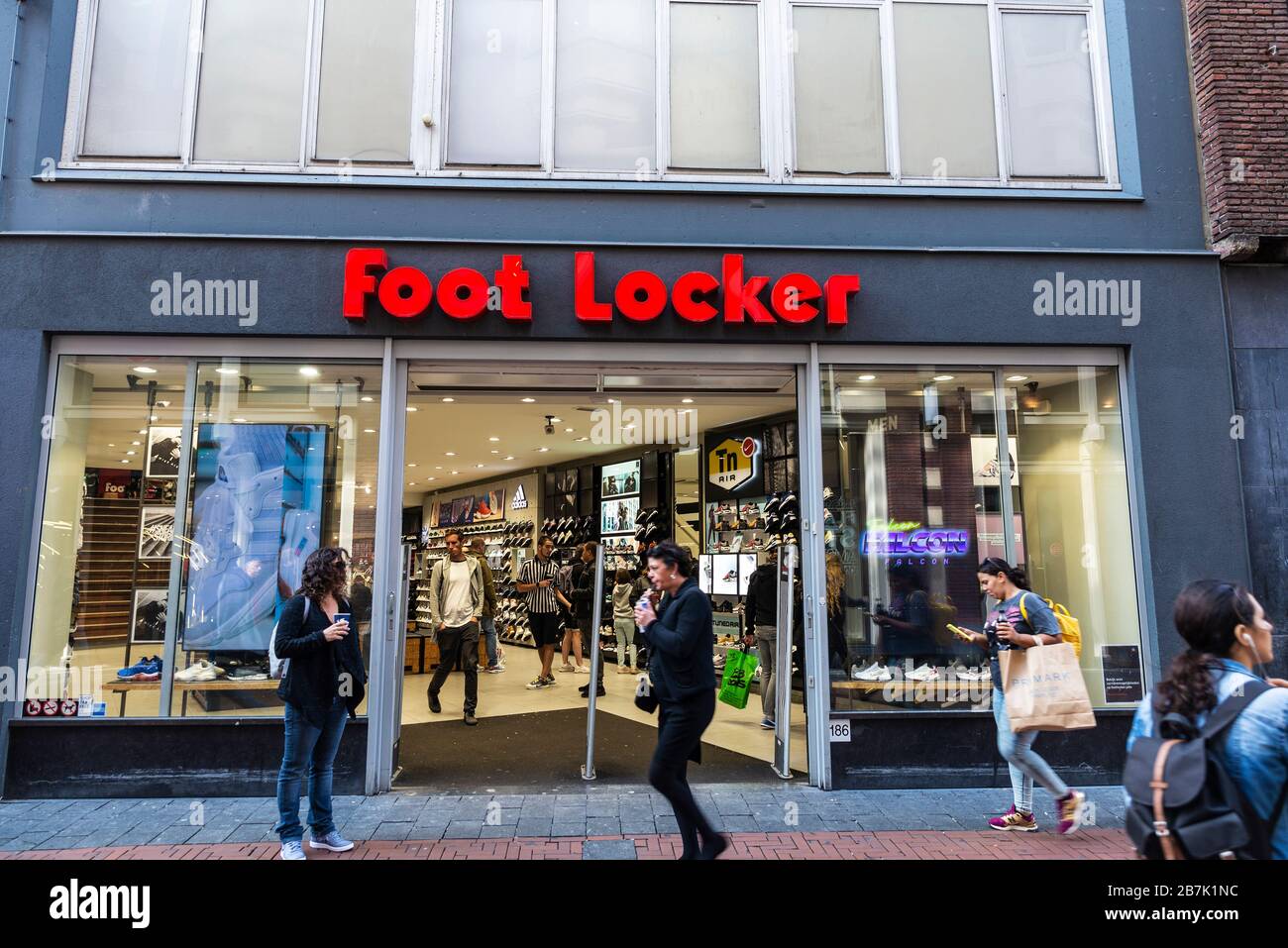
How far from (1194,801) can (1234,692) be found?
1.43 feet

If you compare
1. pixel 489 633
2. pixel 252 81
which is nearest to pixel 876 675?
pixel 489 633

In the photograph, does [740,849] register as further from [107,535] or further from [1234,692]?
[107,535]

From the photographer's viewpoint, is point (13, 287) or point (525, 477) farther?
point (525, 477)

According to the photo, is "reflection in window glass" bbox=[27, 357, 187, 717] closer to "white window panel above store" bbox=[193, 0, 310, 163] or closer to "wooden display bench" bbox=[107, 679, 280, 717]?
"wooden display bench" bbox=[107, 679, 280, 717]

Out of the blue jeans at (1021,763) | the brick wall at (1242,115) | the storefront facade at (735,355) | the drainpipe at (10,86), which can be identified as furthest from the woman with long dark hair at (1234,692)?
the drainpipe at (10,86)

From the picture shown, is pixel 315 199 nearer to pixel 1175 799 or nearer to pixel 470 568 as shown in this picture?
pixel 470 568

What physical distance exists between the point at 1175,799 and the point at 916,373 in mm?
5648

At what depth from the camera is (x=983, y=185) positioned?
775 cm

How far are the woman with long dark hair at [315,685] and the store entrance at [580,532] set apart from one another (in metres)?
1.67

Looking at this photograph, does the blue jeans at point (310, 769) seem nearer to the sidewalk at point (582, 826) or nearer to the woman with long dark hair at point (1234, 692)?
the sidewalk at point (582, 826)

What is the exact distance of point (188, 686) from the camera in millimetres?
6832

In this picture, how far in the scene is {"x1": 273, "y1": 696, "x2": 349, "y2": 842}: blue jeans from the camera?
5004 mm

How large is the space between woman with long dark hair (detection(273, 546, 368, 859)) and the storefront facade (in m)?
1.46
